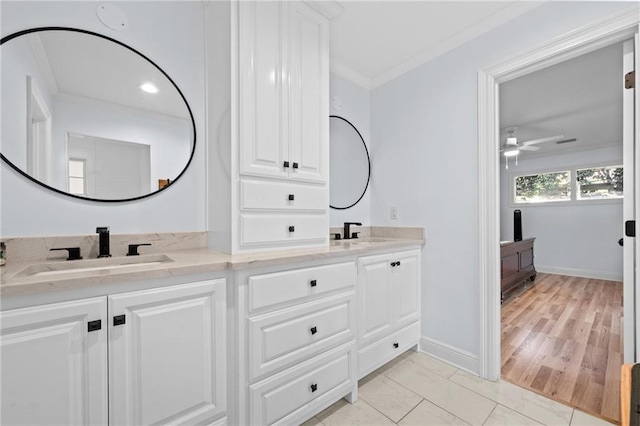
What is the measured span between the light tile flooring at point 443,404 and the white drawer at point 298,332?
0.43 m

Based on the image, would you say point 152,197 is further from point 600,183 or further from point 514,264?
point 600,183

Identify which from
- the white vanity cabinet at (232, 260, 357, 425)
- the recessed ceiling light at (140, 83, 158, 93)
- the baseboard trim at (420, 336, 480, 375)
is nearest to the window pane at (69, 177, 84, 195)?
the recessed ceiling light at (140, 83, 158, 93)

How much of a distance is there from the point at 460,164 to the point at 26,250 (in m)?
2.63

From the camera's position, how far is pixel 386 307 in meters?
1.94

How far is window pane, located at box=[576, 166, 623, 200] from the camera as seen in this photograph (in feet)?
16.1

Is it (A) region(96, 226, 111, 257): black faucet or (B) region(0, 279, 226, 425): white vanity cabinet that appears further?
(A) region(96, 226, 111, 257): black faucet

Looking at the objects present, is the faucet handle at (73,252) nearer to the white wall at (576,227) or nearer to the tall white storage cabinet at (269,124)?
the tall white storage cabinet at (269,124)

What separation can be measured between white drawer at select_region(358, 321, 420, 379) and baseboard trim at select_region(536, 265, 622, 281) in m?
5.10

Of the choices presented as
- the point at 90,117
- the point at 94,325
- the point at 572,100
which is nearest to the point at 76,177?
the point at 90,117

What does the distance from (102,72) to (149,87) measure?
0.21 m

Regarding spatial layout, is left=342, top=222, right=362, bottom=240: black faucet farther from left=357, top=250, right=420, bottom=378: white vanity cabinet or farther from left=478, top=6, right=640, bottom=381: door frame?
left=478, top=6, right=640, bottom=381: door frame

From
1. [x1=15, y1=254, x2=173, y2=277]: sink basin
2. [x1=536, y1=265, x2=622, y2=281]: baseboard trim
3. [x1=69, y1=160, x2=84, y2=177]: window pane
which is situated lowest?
[x1=536, y1=265, x2=622, y2=281]: baseboard trim

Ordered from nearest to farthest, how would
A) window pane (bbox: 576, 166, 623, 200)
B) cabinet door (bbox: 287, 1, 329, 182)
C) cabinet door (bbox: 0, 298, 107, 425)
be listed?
cabinet door (bbox: 0, 298, 107, 425) < cabinet door (bbox: 287, 1, 329, 182) < window pane (bbox: 576, 166, 623, 200)

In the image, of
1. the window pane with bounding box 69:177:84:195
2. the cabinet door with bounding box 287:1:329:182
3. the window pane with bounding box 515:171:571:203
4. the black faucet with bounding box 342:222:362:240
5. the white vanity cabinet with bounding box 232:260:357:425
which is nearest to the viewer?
the white vanity cabinet with bounding box 232:260:357:425
